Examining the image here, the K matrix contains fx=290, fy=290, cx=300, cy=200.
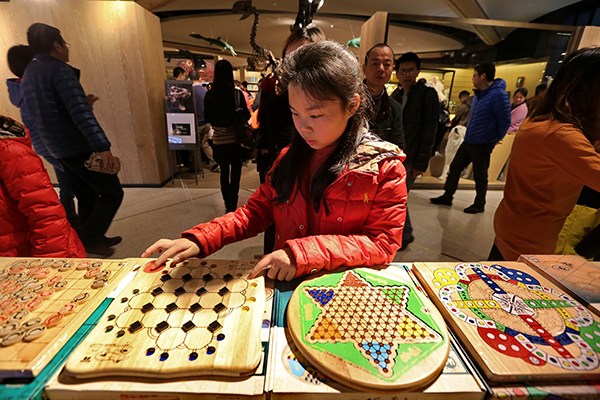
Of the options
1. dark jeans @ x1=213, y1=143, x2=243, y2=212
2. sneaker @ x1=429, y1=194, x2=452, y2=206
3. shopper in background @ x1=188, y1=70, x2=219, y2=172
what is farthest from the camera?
shopper in background @ x1=188, y1=70, x2=219, y2=172

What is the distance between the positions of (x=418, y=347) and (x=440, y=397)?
0.08 meters

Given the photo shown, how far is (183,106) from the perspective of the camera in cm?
377

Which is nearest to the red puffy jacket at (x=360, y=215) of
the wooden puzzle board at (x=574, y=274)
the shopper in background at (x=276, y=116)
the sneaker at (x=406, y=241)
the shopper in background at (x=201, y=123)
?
the wooden puzzle board at (x=574, y=274)

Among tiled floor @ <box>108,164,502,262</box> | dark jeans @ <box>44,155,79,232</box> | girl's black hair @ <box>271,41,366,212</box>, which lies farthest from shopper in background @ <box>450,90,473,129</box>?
dark jeans @ <box>44,155,79,232</box>

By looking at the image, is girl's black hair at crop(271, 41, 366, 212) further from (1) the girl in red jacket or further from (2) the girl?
(2) the girl

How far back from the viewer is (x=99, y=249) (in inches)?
96.2

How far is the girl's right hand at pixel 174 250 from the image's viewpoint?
2.55 ft

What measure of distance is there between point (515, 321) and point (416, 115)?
2.22m

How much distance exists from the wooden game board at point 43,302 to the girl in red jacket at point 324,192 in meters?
0.14

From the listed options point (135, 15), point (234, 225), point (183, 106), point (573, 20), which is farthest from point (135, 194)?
point (573, 20)

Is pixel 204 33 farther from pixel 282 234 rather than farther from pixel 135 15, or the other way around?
pixel 282 234

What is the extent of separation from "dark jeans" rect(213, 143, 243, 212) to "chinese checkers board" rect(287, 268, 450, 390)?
2247 mm

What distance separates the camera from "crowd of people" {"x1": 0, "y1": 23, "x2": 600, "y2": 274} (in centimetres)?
78

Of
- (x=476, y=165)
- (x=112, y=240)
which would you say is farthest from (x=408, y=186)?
(x=112, y=240)
